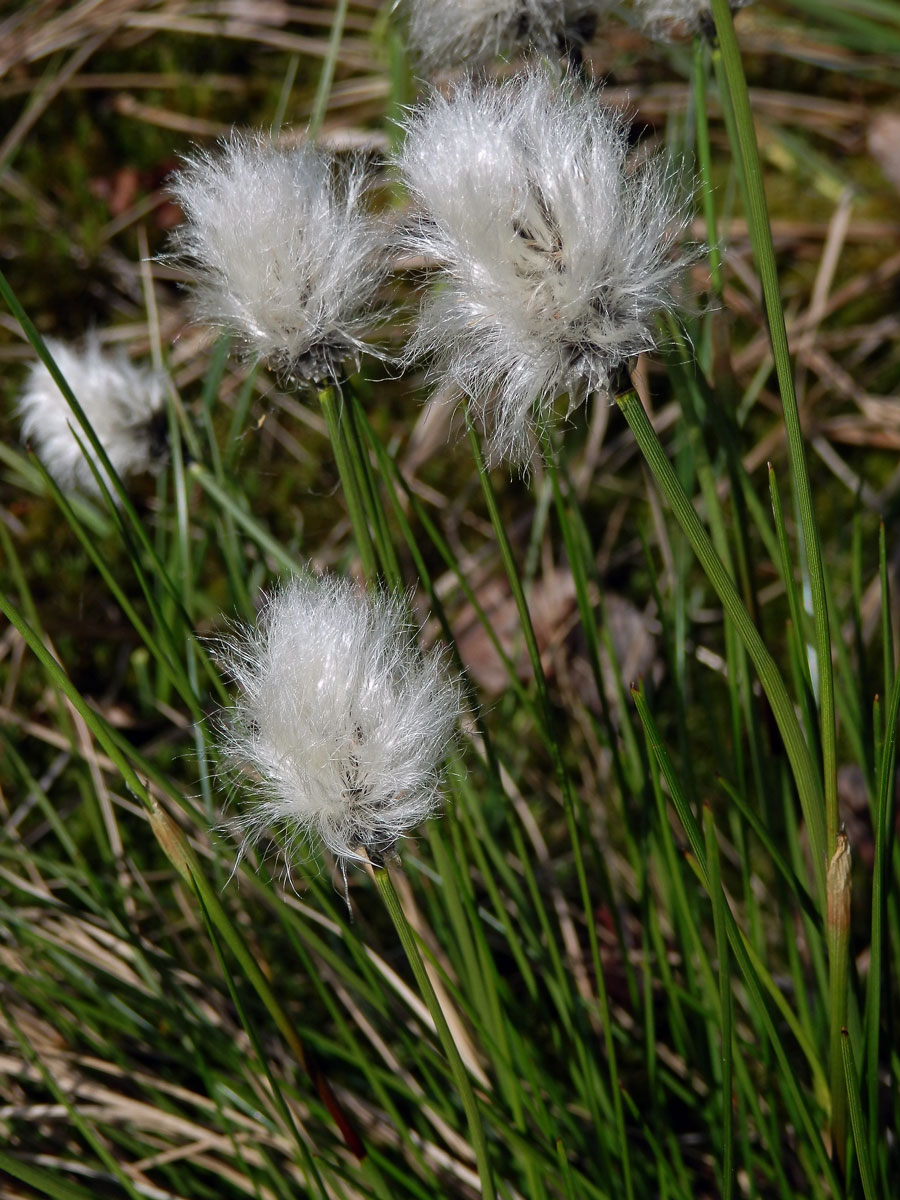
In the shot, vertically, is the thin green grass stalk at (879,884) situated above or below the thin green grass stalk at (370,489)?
below

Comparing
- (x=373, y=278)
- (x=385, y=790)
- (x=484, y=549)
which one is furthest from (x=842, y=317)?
(x=385, y=790)

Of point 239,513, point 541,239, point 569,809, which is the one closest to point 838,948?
point 569,809

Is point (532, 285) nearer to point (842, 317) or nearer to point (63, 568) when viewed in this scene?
point (63, 568)

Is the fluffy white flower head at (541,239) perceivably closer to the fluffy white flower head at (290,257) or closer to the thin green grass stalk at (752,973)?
the fluffy white flower head at (290,257)

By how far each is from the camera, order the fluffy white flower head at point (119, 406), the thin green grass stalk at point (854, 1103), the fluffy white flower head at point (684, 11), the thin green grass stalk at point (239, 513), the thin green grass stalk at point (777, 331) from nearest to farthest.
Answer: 1. the thin green grass stalk at point (777, 331)
2. the thin green grass stalk at point (854, 1103)
3. the fluffy white flower head at point (684, 11)
4. the thin green grass stalk at point (239, 513)
5. the fluffy white flower head at point (119, 406)

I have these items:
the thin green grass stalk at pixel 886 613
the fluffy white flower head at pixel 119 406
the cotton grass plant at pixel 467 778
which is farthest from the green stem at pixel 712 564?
the fluffy white flower head at pixel 119 406

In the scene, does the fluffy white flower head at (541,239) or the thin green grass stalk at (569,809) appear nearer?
the fluffy white flower head at (541,239)

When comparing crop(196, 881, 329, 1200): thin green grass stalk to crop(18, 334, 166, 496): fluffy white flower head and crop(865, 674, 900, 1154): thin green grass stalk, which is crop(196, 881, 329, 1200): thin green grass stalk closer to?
crop(865, 674, 900, 1154): thin green grass stalk

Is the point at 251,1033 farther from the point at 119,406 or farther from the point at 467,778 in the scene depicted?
the point at 119,406
